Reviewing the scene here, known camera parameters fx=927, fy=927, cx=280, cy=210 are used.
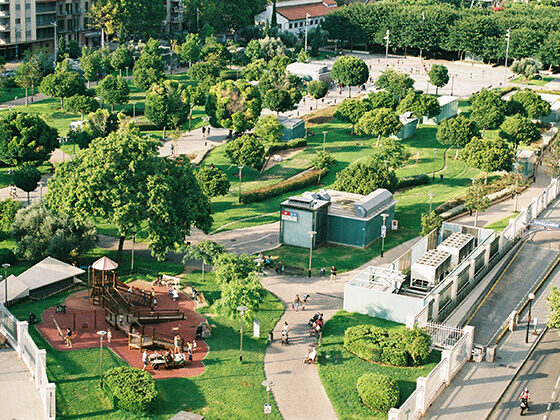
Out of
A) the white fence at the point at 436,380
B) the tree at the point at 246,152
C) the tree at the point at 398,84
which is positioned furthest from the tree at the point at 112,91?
the white fence at the point at 436,380

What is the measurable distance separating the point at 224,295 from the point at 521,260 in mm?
29316

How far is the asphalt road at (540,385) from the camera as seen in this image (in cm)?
5472

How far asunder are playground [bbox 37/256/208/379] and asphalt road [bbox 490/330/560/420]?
19307mm

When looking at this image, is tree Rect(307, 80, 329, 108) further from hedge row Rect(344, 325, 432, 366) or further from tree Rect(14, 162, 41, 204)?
hedge row Rect(344, 325, 432, 366)

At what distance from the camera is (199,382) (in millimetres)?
57781

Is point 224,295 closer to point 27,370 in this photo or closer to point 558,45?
point 27,370

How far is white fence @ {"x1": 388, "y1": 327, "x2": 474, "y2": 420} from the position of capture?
52562 millimetres

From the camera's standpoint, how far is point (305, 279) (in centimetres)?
7656

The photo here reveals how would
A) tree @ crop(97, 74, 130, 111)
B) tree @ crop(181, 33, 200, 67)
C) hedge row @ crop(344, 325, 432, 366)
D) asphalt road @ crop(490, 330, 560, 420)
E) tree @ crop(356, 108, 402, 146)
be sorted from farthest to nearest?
tree @ crop(181, 33, 200, 67) → tree @ crop(97, 74, 130, 111) → tree @ crop(356, 108, 402, 146) → hedge row @ crop(344, 325, 432, 366) → asphalt road @ crop(490, 330, 560, 420)

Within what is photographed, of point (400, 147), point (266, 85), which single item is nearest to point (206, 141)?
point (266, 85)

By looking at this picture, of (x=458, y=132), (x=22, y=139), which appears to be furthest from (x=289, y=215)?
(x=458, y=132)

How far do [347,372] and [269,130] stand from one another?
58.7m

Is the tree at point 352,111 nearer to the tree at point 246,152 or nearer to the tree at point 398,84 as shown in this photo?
the tree at point 398,84

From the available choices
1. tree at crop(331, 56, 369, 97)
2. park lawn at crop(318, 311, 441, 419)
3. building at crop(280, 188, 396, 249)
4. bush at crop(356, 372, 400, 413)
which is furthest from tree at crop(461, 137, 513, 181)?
bush at crop(356, 372, 400, 413)
